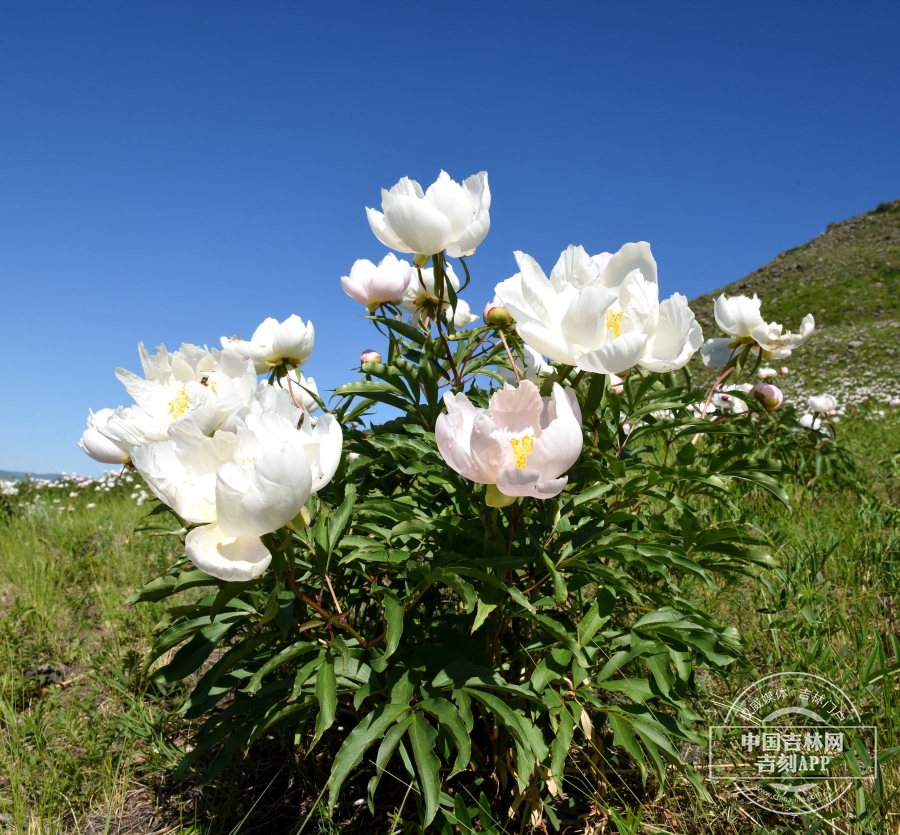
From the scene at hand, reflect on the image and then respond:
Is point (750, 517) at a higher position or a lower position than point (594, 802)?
higher

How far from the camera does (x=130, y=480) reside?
633 cm

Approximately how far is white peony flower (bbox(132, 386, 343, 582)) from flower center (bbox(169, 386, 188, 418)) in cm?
26

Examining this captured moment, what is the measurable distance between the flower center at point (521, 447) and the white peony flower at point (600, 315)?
0.50ft

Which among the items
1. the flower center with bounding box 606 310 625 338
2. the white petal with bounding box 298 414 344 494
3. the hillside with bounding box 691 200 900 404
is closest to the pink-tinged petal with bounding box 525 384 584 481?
the flower center with bounding box 606 310 625 338

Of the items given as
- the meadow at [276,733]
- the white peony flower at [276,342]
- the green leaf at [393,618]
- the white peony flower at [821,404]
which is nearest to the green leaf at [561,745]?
the meadow at [276,733]

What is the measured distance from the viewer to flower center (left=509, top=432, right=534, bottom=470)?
3.50ft

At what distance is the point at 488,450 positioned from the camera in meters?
1.00

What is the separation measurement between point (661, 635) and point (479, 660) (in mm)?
382

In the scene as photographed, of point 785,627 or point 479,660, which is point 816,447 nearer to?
point 785,627

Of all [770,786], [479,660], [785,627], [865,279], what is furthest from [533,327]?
[865,279]

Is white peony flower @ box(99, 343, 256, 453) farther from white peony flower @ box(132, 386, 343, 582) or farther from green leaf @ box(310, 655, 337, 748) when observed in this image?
green leaf @ box(310, 655, 337, 748)

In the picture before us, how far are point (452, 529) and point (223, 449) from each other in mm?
446
